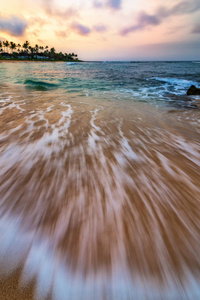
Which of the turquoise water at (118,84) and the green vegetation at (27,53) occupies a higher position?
the green vegetation at (27,53)

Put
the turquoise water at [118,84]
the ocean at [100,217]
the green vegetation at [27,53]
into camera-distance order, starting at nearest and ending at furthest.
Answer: the ocean at [100,217]
the turquoise water at [118,84]
the green vegetation at [27,53]

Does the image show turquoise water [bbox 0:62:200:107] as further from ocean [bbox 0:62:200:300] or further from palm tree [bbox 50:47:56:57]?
palm tree [bbox 50:47:56:57]

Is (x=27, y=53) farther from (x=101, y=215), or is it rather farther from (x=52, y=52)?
(x=101, y=215)

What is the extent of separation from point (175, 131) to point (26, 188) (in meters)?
3.68

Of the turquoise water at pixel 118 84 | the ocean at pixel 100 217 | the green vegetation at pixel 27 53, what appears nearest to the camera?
the ocean at pixel 100 217

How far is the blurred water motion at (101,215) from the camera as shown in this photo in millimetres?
1067

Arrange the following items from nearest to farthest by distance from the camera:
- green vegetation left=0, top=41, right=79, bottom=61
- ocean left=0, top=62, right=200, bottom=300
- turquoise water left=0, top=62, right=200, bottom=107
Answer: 1. ocean left=0, top=62, right=200, bottom=300
2. turquoise water left=0, top=62, right=200, bottom=107
3. green vegetation left=0, top=41, right=79, bottom=61

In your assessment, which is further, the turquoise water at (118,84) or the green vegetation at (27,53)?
the green vegetation at (27,53)

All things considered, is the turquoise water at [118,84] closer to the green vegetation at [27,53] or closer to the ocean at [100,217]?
the ocean at [100,217]

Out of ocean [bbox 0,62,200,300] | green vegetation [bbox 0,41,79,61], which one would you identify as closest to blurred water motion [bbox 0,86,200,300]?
ocean [bbox 0,62,200,300]

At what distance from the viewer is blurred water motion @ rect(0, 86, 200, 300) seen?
1067 mm

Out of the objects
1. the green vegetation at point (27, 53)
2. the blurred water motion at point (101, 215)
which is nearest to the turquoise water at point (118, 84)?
the blurred water motion at point (101, 215)

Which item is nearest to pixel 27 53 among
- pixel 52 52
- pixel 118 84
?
pixel 52 52

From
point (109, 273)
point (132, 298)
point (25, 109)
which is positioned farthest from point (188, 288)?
point (25, 109)
